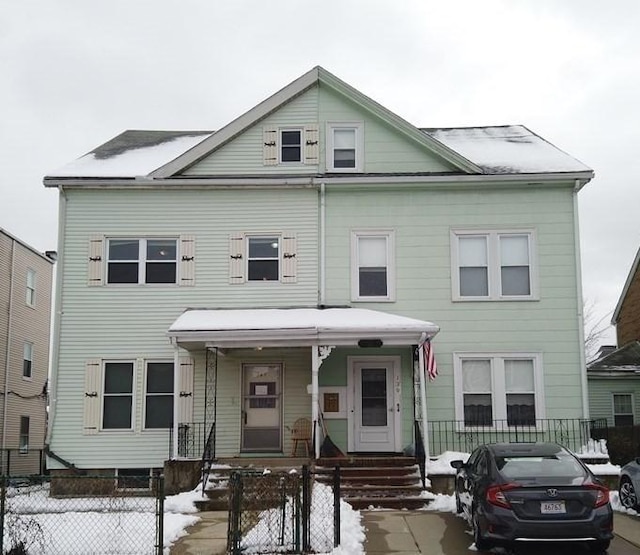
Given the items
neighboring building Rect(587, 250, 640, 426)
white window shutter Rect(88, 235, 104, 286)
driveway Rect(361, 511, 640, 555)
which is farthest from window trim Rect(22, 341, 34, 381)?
neighboring building Rect(587, 250, 640, 426)

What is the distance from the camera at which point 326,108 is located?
19.3m

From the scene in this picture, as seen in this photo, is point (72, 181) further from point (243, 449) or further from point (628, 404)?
point (628, 404)

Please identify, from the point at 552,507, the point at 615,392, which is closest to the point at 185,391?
the point at 552,507

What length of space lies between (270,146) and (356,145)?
2058 mm

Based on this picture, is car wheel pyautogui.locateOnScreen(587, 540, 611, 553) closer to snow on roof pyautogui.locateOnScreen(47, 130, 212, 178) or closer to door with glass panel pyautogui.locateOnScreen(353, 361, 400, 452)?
door with glass panel pyautogui.locateOnScreen(353, 361, 400, 452)

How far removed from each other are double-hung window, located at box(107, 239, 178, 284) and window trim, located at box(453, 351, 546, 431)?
22.6ft

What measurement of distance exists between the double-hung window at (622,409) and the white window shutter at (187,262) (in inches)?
600

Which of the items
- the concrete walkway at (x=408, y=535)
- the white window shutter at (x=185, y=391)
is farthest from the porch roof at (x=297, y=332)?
the concrete walkway at (x=408, y=535)

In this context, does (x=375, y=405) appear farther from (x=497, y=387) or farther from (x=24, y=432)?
(x=24, y=432)

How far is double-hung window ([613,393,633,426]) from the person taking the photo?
1024 inches

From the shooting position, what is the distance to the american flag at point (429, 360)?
16.6 m

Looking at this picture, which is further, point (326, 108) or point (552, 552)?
point (326, 108)

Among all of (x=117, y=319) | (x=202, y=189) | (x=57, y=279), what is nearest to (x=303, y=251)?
(x=202, y=189)

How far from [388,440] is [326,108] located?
800 centimetres
